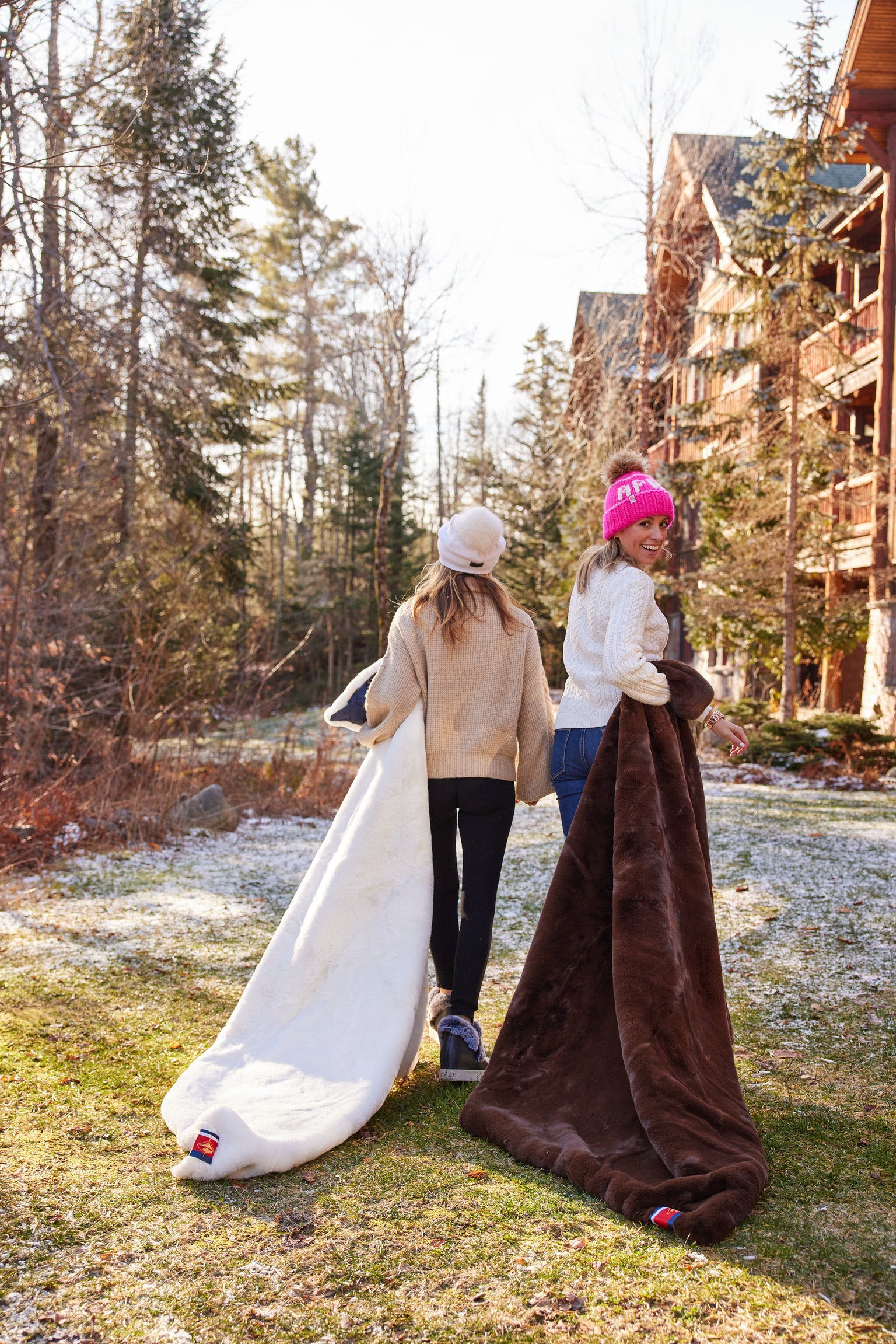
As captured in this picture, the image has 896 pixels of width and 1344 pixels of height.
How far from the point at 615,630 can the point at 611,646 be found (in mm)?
48

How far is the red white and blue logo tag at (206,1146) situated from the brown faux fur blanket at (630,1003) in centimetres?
73

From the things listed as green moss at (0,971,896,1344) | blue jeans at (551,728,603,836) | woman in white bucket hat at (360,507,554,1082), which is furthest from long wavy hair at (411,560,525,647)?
green moss at (0,971,896,1344)

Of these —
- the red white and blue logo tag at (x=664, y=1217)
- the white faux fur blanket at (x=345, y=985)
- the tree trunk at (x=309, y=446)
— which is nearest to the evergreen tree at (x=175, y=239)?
the white faux fur blanket at (x=345, y=985)

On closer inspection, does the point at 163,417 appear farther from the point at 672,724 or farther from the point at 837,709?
the point at 672,724

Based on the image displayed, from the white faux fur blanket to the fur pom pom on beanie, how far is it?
49cm

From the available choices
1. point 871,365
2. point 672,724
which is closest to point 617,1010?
→ point 672,724

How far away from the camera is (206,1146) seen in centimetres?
260

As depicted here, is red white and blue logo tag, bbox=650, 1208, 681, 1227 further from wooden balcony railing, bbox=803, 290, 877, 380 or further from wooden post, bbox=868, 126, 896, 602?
wooden balcony railing, bbox=803, 290, 877, 380

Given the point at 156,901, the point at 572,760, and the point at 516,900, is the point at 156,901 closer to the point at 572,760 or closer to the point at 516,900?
the point at 516,900


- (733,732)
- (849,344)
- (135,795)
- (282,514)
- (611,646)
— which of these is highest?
(849,344)

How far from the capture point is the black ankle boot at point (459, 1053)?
11.0 feet

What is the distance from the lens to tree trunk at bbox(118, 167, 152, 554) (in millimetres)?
6906

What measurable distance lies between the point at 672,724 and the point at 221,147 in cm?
1461

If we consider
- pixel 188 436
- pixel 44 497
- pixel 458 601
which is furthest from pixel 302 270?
pixel 458 601
